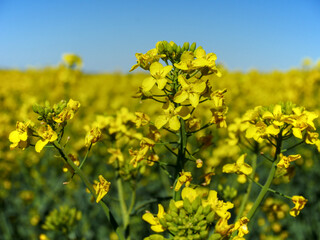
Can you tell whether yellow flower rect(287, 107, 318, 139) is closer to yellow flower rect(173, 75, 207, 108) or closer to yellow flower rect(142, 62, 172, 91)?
yellow flower rect(173, 75, 207, 108)

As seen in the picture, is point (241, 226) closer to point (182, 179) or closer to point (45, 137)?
point (182, 179)

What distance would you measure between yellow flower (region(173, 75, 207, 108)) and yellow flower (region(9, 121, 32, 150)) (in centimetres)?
80

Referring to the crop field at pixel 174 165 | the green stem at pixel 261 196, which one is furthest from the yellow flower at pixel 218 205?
the green stem at pixel 261 196

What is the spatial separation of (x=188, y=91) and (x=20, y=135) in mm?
903

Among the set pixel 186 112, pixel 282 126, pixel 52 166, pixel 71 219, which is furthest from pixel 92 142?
pixel 52 166

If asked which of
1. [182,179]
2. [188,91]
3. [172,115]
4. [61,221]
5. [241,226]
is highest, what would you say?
[188,91]

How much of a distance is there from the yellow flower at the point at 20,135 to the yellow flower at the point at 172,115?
69 centimetres

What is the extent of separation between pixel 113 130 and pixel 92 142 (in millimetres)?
616

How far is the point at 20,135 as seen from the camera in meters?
1.62

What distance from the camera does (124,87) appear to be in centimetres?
1409

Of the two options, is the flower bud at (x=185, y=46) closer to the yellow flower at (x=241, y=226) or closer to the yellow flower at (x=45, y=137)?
the yellow flower at (x=45, y=137)

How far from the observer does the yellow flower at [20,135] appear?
1599mm

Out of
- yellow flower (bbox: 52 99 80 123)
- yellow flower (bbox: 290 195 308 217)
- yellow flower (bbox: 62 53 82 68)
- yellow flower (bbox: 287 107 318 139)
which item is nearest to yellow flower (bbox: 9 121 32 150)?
yellow flower (bbox: 52 99 80 123)

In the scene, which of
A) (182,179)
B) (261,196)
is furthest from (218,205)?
(261,196)
